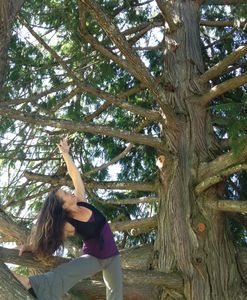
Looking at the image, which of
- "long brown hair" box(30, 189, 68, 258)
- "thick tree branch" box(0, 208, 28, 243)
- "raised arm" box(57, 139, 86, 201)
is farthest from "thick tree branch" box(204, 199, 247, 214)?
"thick tree branch" box(0, 208, 28, 243)

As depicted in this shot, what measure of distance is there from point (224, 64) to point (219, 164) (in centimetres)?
121

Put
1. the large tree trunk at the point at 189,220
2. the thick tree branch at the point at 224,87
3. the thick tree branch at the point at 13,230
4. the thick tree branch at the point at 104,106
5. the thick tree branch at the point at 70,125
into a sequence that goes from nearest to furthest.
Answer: the thick tree branch at the point at 13,230 → the large tree trunk at the point at 189,220 → the thick tree branch at the point at 70,125 → the thick tree branch at the point at 224,87 → the thick tree branch at the point at 104,106

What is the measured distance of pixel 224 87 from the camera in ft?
18.3

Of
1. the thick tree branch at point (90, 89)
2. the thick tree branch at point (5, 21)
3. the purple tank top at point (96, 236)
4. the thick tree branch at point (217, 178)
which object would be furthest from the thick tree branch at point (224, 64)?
the purple tank top at point (96, 236)

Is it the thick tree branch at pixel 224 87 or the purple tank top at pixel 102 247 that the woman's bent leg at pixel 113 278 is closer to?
the purple tank top at pixel 102 247

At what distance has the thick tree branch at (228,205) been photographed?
4.84 m

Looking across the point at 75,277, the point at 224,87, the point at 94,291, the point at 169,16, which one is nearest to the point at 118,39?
the point at 224,87

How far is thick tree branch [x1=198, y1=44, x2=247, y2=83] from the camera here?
554cm

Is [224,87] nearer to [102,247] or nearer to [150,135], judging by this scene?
[150,135]

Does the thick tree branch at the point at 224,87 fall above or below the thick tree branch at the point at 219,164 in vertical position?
above

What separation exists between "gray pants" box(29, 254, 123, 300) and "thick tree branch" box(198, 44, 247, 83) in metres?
2.63

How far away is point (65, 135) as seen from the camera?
7.18 m

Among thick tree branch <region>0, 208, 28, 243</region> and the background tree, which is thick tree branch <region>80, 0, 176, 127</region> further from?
thick tree branch <region>0, 208, 28, 243</region>

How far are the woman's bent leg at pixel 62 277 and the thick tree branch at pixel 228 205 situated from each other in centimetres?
150
